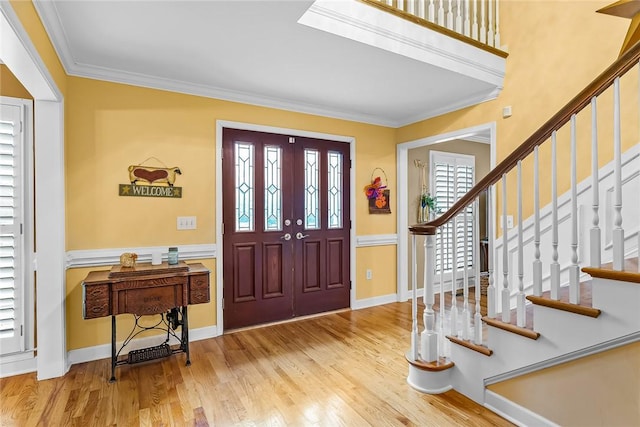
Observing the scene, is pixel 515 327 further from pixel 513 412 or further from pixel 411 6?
pixel 411 6

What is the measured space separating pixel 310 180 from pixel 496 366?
105 inches

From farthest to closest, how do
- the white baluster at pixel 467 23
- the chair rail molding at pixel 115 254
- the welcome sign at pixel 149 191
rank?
the white baluster at pixel 467 23 → the welcome sign at pixel 149 191 → the chair rail molding at pixel 115 254

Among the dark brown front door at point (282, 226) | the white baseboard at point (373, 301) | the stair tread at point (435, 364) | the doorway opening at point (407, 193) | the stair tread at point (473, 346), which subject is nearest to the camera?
the stair tread at point (473, 346)

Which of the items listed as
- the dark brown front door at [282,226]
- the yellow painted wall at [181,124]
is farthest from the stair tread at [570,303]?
the dark brown front door at [282,226]

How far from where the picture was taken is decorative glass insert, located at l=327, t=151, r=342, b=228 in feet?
13.7

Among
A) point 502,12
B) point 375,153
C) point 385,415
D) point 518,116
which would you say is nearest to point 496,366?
point 385,415

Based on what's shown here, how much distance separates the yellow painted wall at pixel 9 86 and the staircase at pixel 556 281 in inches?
129

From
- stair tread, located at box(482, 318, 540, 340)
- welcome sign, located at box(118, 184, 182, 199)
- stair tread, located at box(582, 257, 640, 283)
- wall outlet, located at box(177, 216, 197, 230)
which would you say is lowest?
stair tread, located at box(482, 318, 540, 340)

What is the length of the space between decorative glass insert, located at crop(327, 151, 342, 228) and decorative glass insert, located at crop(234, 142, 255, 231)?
100 cm

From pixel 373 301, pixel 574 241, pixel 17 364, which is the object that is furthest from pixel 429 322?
pixel 17 364

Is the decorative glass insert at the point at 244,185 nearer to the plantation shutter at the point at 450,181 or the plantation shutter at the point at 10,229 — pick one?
the plantation shutter at the point at 10,229

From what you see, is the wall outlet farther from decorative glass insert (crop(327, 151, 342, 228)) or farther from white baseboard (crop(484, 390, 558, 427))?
white baseboard (crop(484, 390, 558, 427))

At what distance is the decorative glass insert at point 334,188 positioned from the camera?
4188 mm

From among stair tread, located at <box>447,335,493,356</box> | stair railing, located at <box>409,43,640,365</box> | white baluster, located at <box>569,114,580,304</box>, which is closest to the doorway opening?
stair railing, located at <box>409,43,640,365</box>
